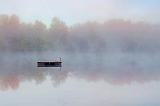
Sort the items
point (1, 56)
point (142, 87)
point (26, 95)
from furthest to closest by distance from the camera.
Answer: point (1, 56)
point (142, 87)
point (26, 95)

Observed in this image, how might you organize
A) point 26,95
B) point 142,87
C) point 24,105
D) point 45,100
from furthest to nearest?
point 142,87
point 26,95
point 45,100
point 24,105

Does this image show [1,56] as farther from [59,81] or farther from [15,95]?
[15,95]

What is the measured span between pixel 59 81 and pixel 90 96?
337cm

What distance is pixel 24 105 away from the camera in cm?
793

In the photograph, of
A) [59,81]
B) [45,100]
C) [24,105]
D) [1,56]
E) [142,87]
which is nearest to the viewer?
[24,105]

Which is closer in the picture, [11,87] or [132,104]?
[132,104]

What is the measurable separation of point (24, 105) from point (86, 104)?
95 cm

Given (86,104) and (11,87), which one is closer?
(86,104)

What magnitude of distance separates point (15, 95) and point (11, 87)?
137 cm

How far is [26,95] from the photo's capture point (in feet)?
30.1

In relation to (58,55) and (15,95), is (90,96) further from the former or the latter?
(58,55)

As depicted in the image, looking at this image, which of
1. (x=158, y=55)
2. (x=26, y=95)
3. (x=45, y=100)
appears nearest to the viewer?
(x=45, y=100)

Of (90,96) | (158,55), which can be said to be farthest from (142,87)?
(158,55)

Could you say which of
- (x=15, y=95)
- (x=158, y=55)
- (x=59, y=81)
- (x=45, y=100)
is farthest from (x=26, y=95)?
(x=158, y=55)
